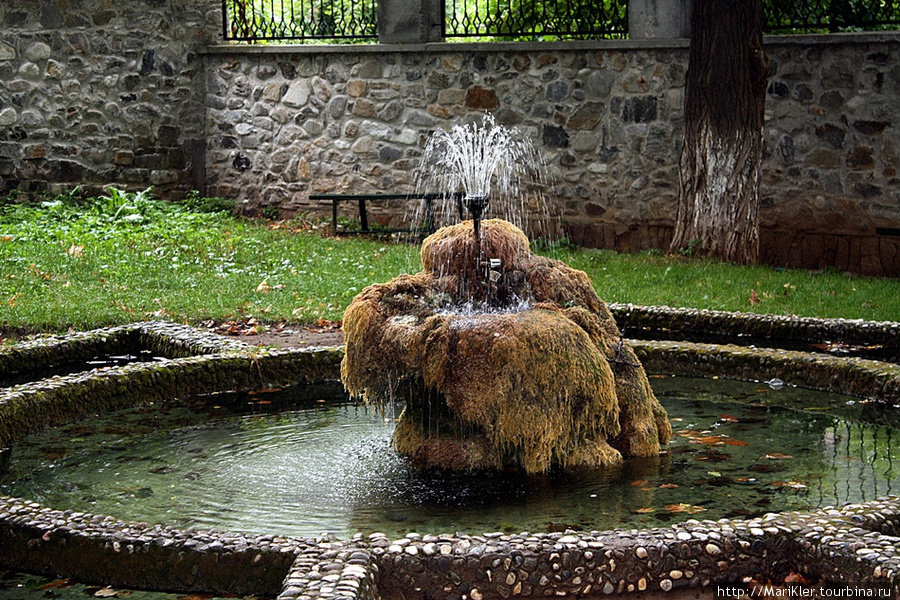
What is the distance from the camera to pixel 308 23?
48.2ft

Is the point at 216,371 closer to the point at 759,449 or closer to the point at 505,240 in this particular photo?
the point at 505,240

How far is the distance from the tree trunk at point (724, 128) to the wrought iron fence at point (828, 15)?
1.54 metres

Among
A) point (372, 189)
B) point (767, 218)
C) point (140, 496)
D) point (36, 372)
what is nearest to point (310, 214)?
point (372, 189)

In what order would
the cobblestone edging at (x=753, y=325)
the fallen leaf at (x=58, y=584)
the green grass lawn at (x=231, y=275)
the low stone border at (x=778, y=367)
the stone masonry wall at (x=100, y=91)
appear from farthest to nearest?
the stone masonry wall at (x=100, y=91) → the green grass lawn at (x=231, y=275) → the cobblestone edging at (x=753, y=325) → the low stone border at (x=778, y=367) → the fallen leaf at (x=58, y=584)

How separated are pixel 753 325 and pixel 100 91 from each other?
31.2 ft

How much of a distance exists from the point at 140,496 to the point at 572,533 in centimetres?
219

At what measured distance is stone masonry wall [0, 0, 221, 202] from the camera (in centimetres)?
1451

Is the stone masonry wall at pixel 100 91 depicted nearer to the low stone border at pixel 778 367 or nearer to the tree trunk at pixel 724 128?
the tree trunk at pixel 724 128

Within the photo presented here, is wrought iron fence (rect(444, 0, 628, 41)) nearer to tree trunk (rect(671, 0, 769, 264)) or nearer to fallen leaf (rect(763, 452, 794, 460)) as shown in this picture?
tree trunk (rect(671, 0, 769, 264))

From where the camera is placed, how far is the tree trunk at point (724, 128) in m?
11.5

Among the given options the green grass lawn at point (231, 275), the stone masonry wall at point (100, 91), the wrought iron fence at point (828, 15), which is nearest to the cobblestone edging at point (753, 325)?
the green grass lawn at point (231, 275)

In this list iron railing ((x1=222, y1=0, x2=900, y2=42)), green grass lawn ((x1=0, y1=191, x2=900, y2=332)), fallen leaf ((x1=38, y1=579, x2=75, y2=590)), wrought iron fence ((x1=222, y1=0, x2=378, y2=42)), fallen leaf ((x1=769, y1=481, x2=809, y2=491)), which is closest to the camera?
fallen leaf ((x1=38, y1=579, x2=75, y2=590))

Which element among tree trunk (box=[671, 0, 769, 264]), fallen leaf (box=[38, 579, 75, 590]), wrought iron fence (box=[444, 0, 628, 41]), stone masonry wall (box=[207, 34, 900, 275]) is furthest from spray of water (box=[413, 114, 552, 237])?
fallen leaf (box=[38, 579, 75, 590])

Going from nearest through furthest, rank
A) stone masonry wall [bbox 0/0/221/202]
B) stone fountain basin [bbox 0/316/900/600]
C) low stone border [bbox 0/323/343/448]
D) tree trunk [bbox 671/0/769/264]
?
stone fountain basin [bbox 0/316/900/600] < low stone border [bbox 0/323/343/448] < tree trunk [bbox 671/0/769/264] < stone masonry wall [bbox 0/0/221/202]
